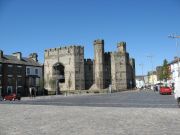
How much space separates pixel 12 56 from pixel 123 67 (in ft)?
124

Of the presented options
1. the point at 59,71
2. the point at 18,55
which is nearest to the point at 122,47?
the point at 59,71

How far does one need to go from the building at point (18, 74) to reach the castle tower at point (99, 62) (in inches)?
828

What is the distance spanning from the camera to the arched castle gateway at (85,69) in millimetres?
105613

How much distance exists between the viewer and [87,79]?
108 metres

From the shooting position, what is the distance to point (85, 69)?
A: 358 ft

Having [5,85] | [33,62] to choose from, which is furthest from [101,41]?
[5,85]

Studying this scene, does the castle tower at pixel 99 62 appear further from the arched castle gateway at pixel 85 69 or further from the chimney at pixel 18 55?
the chimney at pixel 18 55

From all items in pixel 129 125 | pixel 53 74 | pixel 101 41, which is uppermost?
pixel 101 41

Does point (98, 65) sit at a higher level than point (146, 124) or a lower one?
higher

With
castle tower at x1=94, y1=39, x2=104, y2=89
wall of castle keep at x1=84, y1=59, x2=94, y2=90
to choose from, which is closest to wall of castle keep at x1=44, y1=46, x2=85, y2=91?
wall of castle keep at x1=84, y1=59, x2=94, y2=90

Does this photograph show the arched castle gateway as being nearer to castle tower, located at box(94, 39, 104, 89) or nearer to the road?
castle tower, located at box(94, 39, 104, 89)

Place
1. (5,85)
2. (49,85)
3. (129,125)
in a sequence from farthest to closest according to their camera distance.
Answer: (49,85) < (5,85) < (129,125)

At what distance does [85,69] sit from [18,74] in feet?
97.8

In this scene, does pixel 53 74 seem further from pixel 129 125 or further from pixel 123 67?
pixel 129 125
